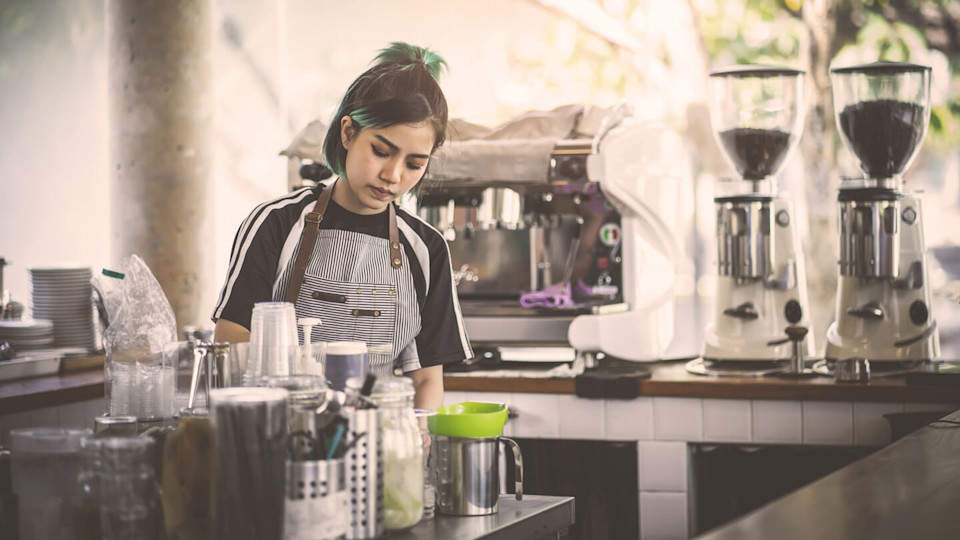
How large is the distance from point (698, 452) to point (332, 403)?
2063 millimetres

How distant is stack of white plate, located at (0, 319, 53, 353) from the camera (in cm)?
393

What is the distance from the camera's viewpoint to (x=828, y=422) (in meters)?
3.33

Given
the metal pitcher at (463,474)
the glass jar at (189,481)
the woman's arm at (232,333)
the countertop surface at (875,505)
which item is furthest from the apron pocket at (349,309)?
the countertop surface at (875,505)

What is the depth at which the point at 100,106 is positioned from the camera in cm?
607

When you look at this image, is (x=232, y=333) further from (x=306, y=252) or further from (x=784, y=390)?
(x=784, y=390)

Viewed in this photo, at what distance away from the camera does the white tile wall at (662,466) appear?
342 centimetres

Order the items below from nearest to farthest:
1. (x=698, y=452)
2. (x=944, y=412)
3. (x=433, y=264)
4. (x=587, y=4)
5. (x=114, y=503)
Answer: (x=114, y=503) < (x=433, y=264) < (x=944, y=412) < (x=698, y=452) < (x=587, y=4)

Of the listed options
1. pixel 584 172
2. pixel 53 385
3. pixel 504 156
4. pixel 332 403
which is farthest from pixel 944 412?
pixel 53 385

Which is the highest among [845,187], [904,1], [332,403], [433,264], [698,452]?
[904,1]

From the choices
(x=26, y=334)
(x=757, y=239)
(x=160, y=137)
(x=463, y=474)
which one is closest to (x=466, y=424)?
(x=463, y=474)

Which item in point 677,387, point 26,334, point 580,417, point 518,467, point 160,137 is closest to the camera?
point 518,467

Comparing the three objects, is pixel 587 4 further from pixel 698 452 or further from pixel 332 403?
pixel 332 403

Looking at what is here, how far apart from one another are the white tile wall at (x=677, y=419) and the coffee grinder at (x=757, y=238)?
27cm

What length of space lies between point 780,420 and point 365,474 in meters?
2.09
